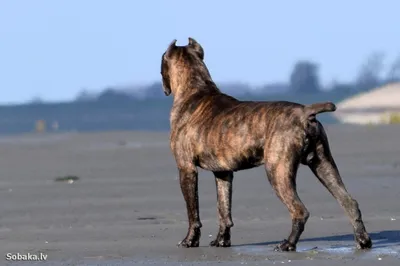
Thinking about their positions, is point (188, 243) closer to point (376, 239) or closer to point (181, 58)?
point (376, 239)

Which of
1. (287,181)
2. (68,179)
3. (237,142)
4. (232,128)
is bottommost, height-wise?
(68,179)

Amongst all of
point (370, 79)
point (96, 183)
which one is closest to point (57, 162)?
point (96, 183)

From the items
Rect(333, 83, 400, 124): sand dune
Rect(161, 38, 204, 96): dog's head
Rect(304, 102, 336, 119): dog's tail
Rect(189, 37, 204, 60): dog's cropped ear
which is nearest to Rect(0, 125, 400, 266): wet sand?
Rect(304, 102, 336, 119): dog's tail

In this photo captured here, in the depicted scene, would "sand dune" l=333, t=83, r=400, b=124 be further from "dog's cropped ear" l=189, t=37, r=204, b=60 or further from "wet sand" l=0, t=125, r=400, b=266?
"dog's cropped ear" l=189, t=37, r=204, b=60

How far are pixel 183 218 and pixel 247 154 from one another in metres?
3.04

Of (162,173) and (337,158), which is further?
(337,158)

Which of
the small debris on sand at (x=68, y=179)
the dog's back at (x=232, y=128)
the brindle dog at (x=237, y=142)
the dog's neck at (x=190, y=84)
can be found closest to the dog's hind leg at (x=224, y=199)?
the brindle dog at (x=237, y=142)

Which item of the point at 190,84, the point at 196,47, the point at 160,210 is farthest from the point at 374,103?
the point at 190,84

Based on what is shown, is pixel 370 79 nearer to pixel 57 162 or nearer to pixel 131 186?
pixel 57 162

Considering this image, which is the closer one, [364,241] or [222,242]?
[364,241]

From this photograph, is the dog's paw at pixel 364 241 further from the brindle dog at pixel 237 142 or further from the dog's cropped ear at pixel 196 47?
the dog's cropped ear at pixel 196 47

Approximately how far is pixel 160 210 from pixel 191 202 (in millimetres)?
3209

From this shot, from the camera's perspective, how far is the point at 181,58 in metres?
12.8

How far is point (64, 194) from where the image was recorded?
17297 millimetres
